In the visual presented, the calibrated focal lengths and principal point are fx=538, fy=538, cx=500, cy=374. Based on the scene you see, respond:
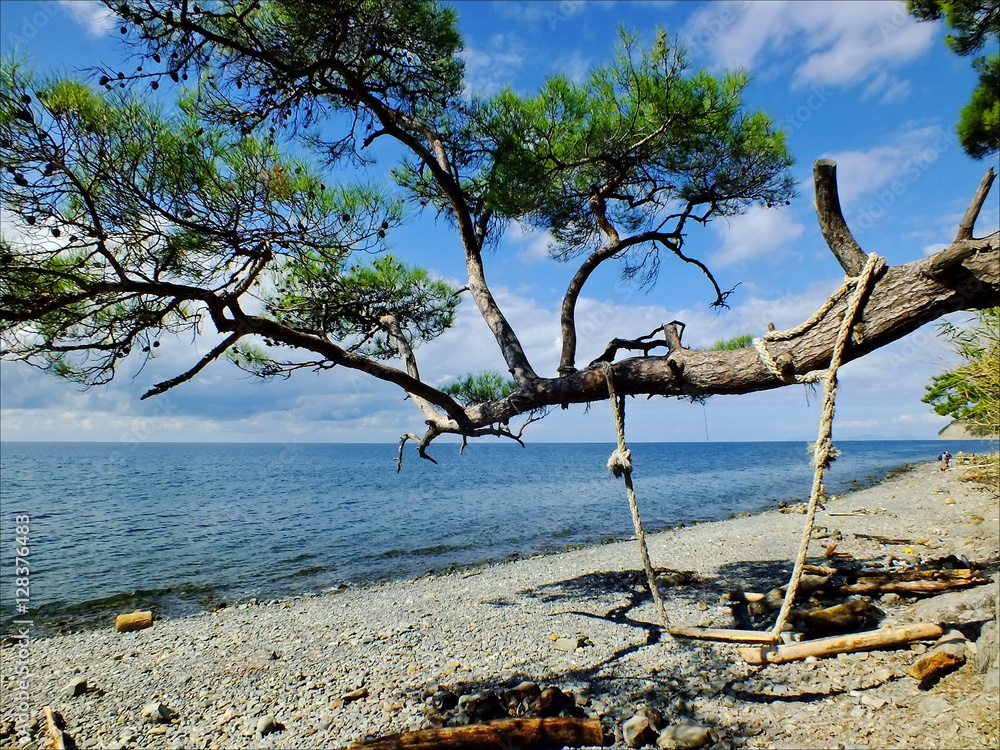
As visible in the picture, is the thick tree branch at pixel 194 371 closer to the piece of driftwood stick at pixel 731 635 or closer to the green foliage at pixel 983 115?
the piece of driftwood stick at pixel 731 635

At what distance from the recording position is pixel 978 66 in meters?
6.14

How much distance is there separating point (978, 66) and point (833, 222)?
6175 millimetres

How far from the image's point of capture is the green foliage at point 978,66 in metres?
5.79

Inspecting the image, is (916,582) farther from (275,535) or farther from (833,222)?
(275,535)

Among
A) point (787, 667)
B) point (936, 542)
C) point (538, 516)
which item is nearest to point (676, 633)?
point (787, 667)

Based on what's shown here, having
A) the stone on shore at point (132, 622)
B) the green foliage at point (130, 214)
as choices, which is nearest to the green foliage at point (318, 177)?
the green foliage at point (130, 214)

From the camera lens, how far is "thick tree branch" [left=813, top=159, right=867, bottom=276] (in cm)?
224

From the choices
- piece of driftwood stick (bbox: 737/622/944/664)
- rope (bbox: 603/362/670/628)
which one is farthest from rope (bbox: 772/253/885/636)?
rope (bbox: 603/362/670/628)

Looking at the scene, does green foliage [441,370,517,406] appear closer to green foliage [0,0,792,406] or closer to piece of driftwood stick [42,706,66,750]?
green foliage [0,0,792,406]

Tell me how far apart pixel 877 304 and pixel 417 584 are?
758cm

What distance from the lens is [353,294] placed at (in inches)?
170

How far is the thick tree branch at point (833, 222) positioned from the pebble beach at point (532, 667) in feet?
5.35

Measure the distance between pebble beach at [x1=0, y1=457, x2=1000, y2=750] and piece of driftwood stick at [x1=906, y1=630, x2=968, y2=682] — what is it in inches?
1.6

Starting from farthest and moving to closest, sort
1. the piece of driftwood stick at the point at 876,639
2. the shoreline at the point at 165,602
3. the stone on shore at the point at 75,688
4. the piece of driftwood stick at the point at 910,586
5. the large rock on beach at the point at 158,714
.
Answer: the shoreline at the point at 165,602 → the stone on shore at the point at 75,688 → the piece of driftwood stick at the point at 910,586 → the large rock on beach at the point at 158,714 → the piece of driftwood stick at the point at 876,639
